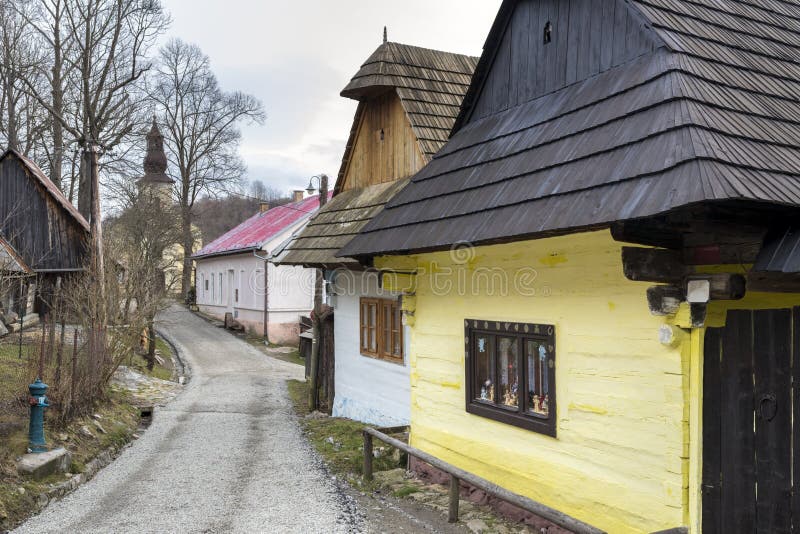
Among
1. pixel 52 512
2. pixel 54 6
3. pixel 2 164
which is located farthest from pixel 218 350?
pixel 52 512

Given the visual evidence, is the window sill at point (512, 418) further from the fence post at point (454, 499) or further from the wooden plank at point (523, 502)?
the fence post at point (454, 499)

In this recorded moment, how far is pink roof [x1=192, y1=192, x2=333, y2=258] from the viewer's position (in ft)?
91.0

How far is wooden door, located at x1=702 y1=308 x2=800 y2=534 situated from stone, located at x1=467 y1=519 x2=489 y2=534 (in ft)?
6.95

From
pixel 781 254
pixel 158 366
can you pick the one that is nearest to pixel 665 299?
pixel 781 254

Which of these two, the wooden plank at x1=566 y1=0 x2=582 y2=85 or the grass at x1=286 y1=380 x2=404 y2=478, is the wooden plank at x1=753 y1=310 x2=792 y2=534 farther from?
the grass at x1=286 y1=380 x2=404 y2=478

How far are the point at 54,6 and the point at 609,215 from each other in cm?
2359

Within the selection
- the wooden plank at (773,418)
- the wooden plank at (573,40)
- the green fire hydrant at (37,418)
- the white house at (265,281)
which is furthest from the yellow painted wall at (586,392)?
the white house at (265,281)

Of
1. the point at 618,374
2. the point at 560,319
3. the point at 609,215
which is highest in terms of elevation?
the point at 609,215

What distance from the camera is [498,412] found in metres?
6.18

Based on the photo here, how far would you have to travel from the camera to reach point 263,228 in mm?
30422

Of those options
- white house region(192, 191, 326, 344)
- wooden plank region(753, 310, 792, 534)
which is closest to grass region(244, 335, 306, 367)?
white house region(192, 191, 326, 344)

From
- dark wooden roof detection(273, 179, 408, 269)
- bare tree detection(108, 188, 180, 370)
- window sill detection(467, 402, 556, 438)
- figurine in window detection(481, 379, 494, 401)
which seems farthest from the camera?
bare tree detection(108, 188, 180, 370)

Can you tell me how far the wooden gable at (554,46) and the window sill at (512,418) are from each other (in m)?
3.07

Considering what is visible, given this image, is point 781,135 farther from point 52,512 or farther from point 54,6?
point 54,6
